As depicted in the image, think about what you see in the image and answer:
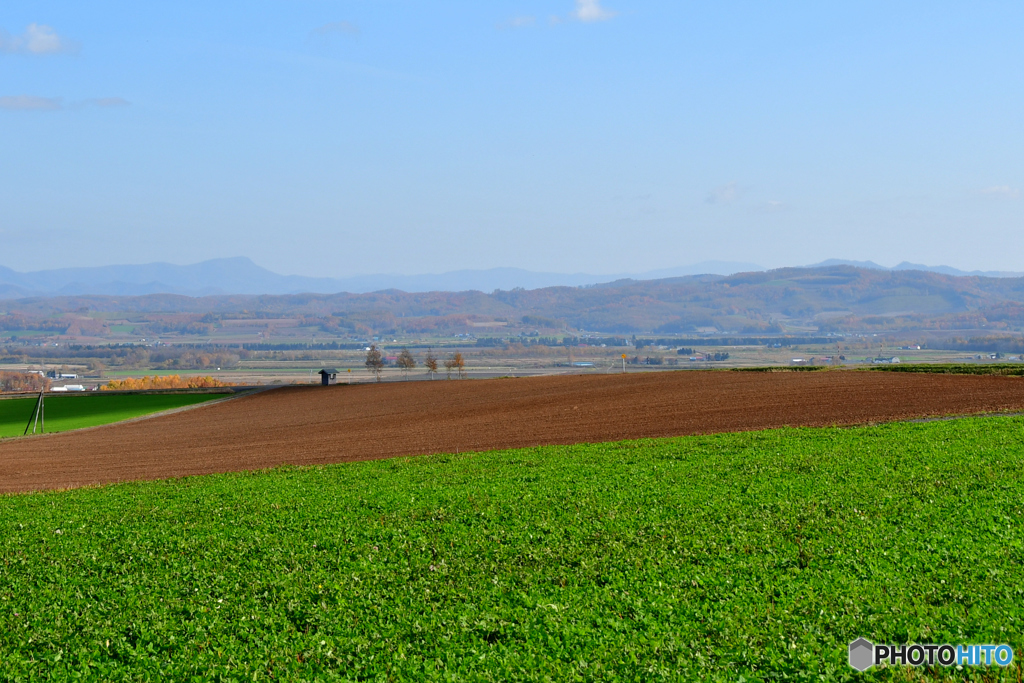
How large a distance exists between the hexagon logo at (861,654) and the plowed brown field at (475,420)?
1965cm

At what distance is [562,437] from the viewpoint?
3027 cm

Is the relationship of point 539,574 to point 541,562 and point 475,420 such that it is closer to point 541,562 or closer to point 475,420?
point 541,562

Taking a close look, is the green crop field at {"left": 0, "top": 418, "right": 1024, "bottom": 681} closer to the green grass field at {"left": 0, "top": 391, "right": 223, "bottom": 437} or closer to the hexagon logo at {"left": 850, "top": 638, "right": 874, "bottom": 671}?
the hexagon logo at {"left": 850, "top": 638, "right": 874, "bottom": 671}

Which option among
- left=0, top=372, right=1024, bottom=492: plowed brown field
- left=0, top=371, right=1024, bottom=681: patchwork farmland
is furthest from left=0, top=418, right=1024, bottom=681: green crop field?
A: left=0, top=372, right=1024, bottom=492: plowed brown field

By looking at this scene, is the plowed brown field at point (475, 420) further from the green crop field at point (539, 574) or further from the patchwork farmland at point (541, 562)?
the green crop field at point (539, 574)

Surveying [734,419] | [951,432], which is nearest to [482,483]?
[951,432]

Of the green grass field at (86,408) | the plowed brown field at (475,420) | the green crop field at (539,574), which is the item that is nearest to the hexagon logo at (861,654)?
the green crop field at (539,574)

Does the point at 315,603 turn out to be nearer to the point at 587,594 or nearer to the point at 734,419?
the point at 587,594

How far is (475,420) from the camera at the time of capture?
126 feet

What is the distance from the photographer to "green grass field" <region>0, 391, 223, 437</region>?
4841 centimetres

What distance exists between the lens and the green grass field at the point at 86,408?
4841 cm

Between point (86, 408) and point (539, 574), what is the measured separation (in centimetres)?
5467

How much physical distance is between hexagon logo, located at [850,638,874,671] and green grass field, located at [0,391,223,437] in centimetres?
4588

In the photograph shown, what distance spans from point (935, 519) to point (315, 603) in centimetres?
1062
